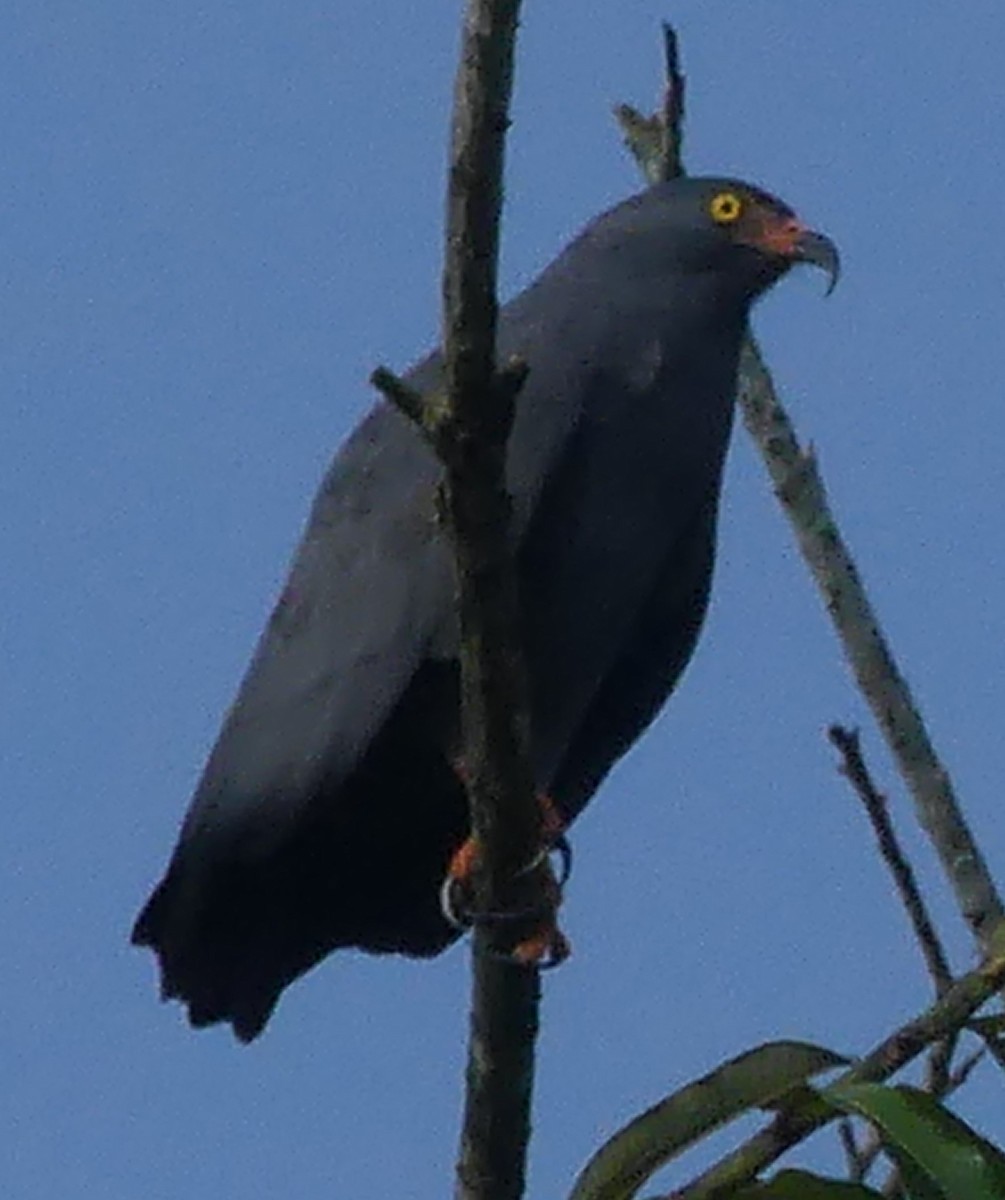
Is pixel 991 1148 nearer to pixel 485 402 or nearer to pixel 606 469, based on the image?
pixel 485 402

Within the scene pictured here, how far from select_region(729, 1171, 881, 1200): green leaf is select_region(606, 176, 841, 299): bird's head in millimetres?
3656

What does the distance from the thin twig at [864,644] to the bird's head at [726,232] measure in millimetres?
553

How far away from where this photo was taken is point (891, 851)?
3582mm

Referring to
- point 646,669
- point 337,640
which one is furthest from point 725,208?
point 337,640

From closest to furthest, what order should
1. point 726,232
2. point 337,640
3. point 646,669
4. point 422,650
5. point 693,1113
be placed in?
point 693,1113 < point 422,650 < point 337,640 < point 646,669 < point 726,232

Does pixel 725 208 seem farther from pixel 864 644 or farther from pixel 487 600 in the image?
pixel 487 600

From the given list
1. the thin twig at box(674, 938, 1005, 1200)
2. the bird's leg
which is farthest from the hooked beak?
the thin twig at box(674, 938, 1005, 1200)

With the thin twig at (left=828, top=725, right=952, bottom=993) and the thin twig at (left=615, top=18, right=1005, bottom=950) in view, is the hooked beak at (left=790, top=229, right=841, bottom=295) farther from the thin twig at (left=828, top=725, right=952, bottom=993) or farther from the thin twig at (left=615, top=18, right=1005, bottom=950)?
the thin twig at (left=828, top=725, right=952, bottom=993)

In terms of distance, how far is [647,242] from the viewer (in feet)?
20.9

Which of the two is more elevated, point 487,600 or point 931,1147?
point 487,600

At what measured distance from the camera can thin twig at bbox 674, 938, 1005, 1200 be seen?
295 centimetres

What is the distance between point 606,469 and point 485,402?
6.76 feet

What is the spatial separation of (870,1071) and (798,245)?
3.70 meters

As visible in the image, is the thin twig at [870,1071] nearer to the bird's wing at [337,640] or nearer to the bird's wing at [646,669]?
the bird's wing at [337,640]
